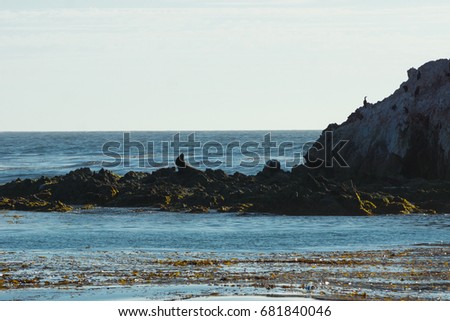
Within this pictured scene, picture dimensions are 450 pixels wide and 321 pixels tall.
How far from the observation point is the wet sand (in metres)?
19.0

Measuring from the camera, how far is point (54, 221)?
1492 inches

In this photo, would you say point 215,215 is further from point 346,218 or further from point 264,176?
point 264,176

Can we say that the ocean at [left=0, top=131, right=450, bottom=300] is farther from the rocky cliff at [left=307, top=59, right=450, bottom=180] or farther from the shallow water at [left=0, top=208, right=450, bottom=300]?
the rocky cliff at [left=307, top=59, right=450, bottom=180]

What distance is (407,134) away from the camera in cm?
4803

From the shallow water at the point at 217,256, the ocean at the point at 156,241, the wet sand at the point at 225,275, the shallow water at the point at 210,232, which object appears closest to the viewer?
the wet sand at the point at 225,275

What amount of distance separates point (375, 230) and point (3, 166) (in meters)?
59.6

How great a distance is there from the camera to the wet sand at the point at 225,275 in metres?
19.0

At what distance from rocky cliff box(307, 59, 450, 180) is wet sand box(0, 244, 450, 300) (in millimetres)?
19942

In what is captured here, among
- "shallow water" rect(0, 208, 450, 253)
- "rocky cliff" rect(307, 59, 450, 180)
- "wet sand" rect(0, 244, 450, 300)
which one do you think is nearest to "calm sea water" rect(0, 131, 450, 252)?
"shallow water" rect(0, 208, 450, 253)

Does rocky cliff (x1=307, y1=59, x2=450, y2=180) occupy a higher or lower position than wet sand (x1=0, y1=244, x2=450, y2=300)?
higher

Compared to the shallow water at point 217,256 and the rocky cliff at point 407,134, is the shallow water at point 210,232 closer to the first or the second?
the shallow water at point 217,256

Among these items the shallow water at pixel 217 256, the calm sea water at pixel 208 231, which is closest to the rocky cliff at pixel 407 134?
the calm sea water at pixel 208 231

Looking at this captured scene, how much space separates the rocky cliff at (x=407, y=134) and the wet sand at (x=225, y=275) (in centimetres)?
1994

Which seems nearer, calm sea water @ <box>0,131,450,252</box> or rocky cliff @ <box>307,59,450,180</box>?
calm sea water @ <box>0,131,450,252</box>
